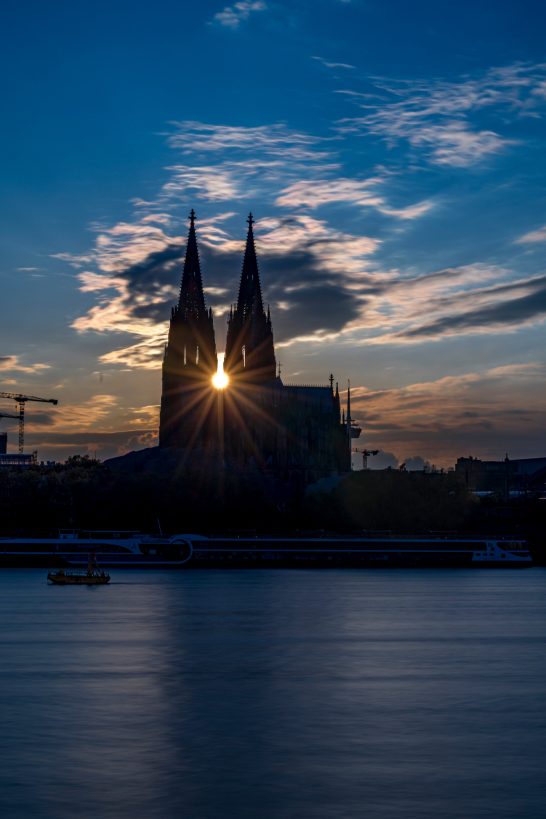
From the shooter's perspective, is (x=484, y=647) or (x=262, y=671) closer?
(x=262, y=671)

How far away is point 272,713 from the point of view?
45938 mm

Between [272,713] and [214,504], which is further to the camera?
[214,504]

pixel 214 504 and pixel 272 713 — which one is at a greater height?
pixel 214 504

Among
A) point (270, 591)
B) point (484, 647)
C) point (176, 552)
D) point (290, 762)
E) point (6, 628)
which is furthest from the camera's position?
point (176, 552)

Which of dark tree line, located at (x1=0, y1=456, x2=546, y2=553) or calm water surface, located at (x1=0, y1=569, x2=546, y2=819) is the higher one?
dark tree line, located at (x1=0, y1=456, x2=546, y2=553)

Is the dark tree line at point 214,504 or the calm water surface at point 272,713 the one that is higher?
the dark tree line at point 214,504

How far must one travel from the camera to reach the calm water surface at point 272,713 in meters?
32.7

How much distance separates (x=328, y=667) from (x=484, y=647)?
41.2ft

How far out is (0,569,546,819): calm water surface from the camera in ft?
107

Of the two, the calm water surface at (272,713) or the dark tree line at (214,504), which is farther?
the dark tree line at (214,504)

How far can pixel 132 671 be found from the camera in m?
57.2

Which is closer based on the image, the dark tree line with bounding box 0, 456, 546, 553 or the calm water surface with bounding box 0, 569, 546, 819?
the calm water surface with bounding box 0, 569, 546, 819

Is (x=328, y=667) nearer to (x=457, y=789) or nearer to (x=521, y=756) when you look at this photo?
(x=521, y=756)

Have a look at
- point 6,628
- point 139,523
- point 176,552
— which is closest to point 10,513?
point 139,523
